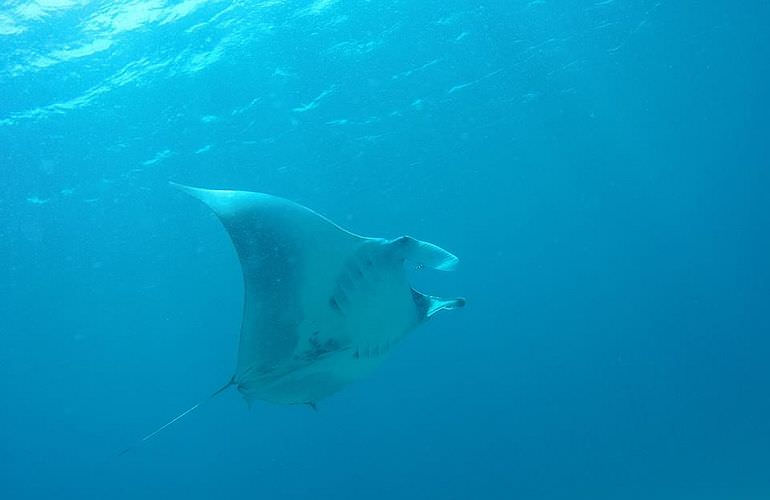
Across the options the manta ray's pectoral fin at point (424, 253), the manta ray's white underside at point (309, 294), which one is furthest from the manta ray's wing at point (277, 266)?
the manta ray's pectoral fin at point (424, 253)

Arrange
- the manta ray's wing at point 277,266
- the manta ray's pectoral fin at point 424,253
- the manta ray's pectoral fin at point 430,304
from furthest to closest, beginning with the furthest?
the manta ray's pectoral fin at point 430,304
the manta ray's pectoral fin at point 424,253
the manta ray's wing at point 277,266

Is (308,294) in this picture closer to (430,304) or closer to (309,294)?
(309,294)

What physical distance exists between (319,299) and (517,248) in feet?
116

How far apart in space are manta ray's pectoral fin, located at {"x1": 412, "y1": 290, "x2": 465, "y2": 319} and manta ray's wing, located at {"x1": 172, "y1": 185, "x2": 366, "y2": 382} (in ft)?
2.24

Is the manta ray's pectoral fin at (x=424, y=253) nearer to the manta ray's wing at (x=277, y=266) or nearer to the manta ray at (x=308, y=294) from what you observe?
the manta ray at (x=308, y=294)

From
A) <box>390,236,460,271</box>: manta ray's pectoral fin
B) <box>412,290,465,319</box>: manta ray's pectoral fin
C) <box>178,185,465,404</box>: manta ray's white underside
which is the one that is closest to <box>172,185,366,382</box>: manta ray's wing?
<box>178,185,465,404</box>: manta ray's white underside

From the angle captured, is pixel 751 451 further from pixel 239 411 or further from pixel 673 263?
pixel 239 411

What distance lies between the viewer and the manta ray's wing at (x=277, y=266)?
341 centimetres

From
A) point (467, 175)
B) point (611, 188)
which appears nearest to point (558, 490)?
point (611, 188)

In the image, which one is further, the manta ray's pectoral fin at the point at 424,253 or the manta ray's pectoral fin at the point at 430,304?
Result: the manta ray's pectoral fin at the point at 430,304

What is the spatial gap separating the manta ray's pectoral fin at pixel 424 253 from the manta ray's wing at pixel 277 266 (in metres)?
0.27

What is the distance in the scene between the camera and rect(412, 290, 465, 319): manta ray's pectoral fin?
13.4 ft

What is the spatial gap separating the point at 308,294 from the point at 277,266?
0.29 meters

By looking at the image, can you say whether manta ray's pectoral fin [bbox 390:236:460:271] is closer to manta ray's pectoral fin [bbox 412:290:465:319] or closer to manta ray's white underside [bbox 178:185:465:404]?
manta ray's white underside [bbox 178:185:465:404]
